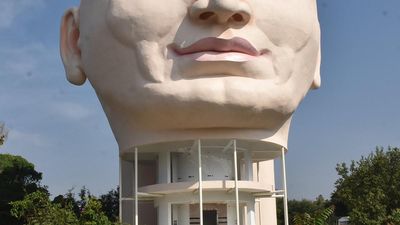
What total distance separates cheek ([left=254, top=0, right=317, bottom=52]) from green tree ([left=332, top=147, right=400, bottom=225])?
14.5m

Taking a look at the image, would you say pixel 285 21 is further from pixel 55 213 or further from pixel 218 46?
pixel 55 213

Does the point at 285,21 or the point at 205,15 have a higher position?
Answer: the point at 285,21

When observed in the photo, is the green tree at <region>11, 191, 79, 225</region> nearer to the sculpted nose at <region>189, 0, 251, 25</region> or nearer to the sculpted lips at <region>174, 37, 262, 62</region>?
the sculpted lips at <region>174, 37, 262, 62</region>

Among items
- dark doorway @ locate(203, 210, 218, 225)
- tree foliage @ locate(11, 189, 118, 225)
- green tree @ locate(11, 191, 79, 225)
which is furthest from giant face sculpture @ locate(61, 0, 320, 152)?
green tree @ locate(11, 191, 79, 225)

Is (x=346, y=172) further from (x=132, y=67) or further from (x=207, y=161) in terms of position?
(x=132, y=67)

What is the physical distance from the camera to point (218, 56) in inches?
752

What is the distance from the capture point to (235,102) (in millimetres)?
19188

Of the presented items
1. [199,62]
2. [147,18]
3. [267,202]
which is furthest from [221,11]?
[267,202]

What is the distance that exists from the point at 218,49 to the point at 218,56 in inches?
9.9

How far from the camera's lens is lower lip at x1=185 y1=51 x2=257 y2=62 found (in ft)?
62.4

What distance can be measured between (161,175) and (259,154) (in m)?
4.34

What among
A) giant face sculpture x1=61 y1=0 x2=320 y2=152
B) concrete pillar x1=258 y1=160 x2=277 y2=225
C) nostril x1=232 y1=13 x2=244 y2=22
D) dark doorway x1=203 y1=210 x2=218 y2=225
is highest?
nostril x1=232 y1=13 x2=244 y2=22

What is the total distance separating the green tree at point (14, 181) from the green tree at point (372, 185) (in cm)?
1883

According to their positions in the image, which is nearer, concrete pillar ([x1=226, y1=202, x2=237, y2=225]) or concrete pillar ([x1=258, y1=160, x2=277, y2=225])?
concrete pillar ([x1=226, y1=202, x2=237, y2=225])
